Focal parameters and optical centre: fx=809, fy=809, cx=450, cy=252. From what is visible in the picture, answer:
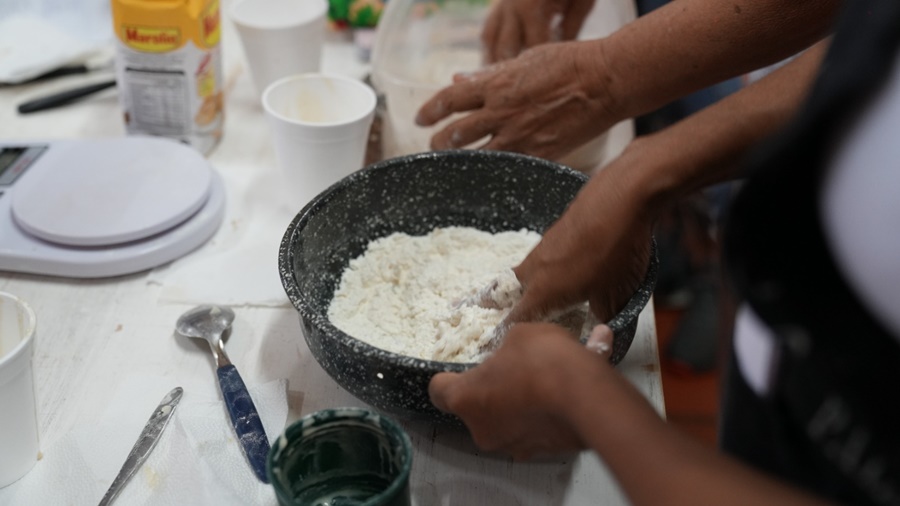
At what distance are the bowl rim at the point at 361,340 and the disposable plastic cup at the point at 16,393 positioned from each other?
0.24 meters

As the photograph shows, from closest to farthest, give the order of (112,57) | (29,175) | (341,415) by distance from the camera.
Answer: (341,415) < (29,175) < (112,57)

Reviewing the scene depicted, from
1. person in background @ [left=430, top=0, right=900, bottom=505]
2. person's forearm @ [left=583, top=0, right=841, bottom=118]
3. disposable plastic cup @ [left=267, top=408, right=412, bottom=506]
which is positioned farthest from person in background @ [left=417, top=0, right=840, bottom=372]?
disposable plastic cup @ [left=267, top=408, right=412, bottom=506]

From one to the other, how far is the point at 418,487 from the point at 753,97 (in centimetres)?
47

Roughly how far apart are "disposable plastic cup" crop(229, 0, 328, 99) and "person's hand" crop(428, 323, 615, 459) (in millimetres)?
820

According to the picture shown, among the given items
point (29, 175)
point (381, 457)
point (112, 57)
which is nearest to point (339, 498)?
point (381, 457)

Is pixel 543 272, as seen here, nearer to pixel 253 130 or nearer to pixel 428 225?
pixel 428 225

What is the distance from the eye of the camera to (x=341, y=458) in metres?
0.70

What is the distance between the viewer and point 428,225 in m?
1.06

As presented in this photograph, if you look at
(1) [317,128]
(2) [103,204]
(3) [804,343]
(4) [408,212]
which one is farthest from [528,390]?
(2) [103,204]

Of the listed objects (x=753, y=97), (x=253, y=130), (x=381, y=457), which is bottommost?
(x=253, y=130)

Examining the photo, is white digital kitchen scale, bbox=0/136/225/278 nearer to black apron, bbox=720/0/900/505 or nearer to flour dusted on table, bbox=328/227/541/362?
flour dusted on table, bbox=328/227/541/362

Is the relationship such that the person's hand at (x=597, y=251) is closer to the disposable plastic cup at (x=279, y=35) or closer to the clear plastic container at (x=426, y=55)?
the clear plastic container at (x=426, y=55)

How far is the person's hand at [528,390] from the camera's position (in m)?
0.56

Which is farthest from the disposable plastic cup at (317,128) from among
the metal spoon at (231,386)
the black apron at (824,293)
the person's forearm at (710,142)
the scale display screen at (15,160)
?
the black apron at (824,293)
